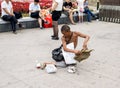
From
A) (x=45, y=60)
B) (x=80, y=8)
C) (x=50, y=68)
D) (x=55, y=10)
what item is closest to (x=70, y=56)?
(x=50, y=68)

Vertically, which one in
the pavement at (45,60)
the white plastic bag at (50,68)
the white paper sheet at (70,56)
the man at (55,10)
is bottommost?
the pavement at (45,60)

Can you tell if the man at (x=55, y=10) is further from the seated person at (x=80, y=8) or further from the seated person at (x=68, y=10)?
the seated person at (x=80, y=8)

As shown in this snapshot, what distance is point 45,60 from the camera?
7137 millimetres

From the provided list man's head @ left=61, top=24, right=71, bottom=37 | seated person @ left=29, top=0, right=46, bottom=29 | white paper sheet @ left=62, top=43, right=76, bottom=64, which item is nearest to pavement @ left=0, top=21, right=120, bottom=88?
white paper sheet @ left=62, top=43, right=76, bottom=64

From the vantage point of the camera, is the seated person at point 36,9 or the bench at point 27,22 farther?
the seated person at point 36,9

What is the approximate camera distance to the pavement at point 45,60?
18.7 feet

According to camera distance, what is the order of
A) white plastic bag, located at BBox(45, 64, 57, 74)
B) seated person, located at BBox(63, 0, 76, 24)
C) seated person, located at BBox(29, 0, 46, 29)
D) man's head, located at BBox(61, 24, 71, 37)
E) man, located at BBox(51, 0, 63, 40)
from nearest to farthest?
man's head, located at BBox(61, 24, 71, 37), white plastic bag, located at BBox(45, 64, 57, 74), man, located at BBox(51, 0, 63, 40), seated person, located at BBox(29, 0, 46, 29), seated person, located at BBox(63, 0, 76, 24)

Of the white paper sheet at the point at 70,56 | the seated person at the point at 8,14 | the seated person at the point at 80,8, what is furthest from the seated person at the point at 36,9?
the white paper sheet at the point at 70,56

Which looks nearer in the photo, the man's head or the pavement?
the pavement

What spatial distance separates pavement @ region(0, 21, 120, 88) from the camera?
5.69 m

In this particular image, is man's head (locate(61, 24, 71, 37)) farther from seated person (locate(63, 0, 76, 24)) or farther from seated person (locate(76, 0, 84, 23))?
seated person (locate(76, 0, 84, 23))

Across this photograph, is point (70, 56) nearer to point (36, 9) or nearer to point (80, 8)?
point (36, 9)

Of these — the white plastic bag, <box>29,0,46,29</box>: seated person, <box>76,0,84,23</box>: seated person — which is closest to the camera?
the white plastic bag

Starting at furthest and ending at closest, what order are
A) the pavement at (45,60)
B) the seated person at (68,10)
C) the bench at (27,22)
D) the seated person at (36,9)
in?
the seated person at (68,10), the seated person at (36,9), the bench at (27,22), the pavement at (45,60)
